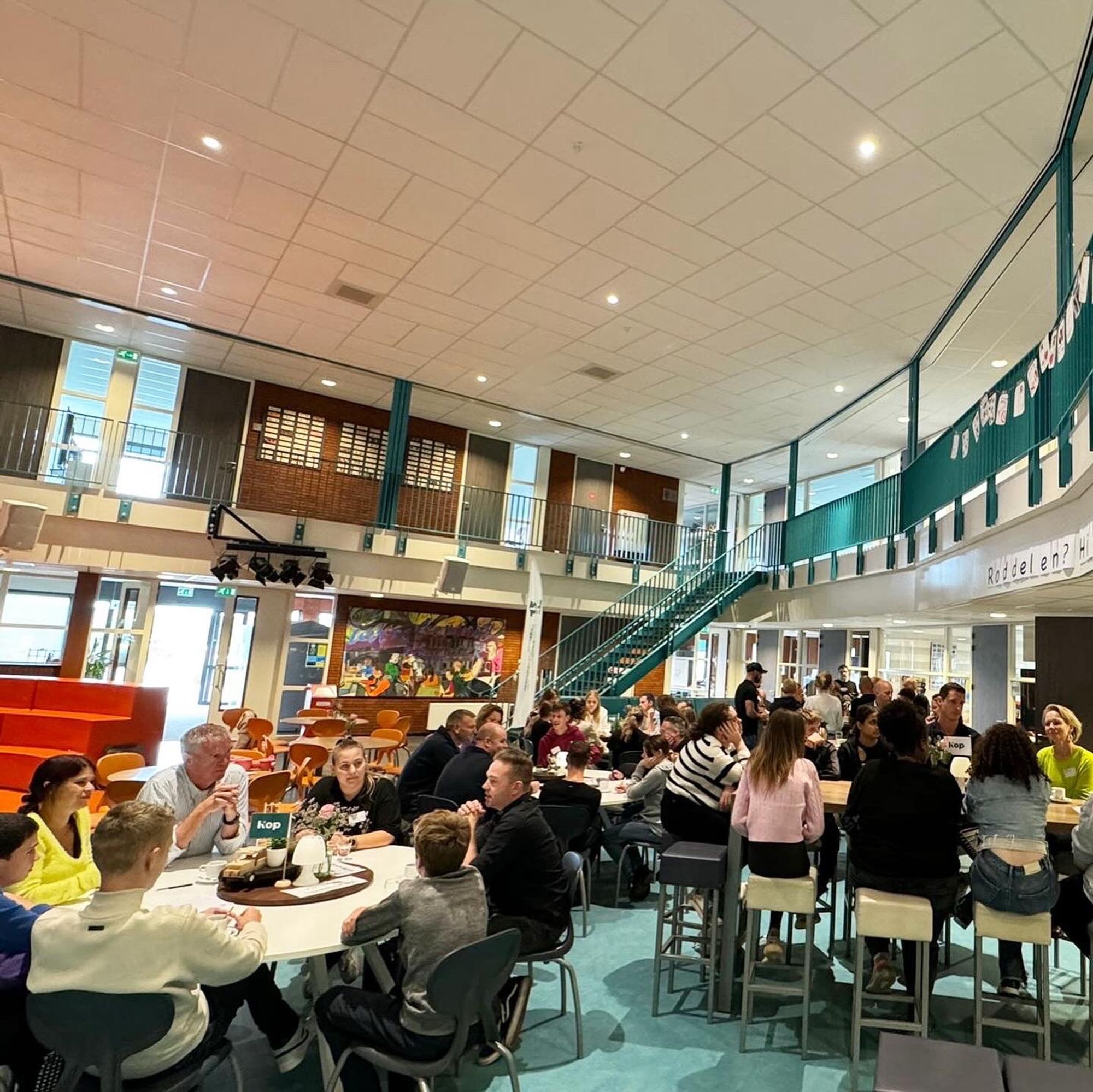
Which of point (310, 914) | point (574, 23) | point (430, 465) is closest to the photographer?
point (310, 914)

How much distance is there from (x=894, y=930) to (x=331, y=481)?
11027 millimetres

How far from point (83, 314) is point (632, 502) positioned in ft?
35.0

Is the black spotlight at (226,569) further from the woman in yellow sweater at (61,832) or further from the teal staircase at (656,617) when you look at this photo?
the woman in yellow sweater at (61,832)

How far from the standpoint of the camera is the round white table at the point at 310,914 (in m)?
2.45

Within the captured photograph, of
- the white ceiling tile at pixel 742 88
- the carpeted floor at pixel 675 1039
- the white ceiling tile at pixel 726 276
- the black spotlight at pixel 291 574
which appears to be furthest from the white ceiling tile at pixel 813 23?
the black spotlight at pixel 291 574

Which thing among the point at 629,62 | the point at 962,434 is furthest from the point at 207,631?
the point at 962,434

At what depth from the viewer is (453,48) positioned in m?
4.52

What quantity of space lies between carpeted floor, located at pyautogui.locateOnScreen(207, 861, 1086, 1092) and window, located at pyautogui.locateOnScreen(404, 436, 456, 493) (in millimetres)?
9861

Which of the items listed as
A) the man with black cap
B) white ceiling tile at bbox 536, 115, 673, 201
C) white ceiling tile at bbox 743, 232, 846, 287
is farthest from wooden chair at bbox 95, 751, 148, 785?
white ceiling tile at bbox 743, 232, 846, 287

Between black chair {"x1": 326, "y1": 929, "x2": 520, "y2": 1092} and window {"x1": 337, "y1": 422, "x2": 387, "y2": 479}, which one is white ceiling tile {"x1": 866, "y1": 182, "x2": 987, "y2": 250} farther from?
window {"x1": 337, "y1": 422, "x2": 387, "y2": 479}

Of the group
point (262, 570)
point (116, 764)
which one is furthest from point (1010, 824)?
point (262, 570)

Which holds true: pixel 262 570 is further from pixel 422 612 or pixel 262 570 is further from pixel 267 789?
pixel 267 789

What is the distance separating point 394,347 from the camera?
9711 millimetres

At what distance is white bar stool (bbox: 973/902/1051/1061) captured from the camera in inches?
124
